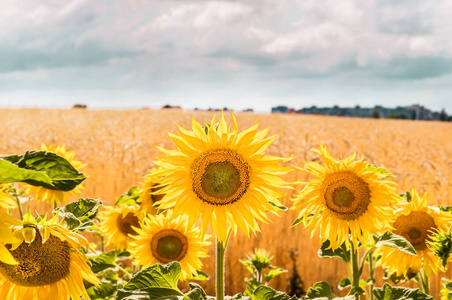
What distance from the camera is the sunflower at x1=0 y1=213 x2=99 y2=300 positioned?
1.21 metres

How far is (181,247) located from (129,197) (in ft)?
1.74

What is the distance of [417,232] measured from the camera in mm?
2180

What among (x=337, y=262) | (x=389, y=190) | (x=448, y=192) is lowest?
(x=337, y=262)

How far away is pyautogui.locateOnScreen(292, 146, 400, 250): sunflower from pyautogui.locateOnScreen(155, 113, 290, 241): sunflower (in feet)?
1.40

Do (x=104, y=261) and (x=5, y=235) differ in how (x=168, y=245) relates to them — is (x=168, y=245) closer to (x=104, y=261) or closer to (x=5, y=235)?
(x=104, y=261)

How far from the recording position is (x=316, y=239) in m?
4.45

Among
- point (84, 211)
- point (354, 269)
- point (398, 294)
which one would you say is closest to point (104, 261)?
point (84, 211)

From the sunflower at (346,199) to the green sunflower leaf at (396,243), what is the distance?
7 centimetres

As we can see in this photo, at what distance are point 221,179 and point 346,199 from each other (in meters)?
0.65

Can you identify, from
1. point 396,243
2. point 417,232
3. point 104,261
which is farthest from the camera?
point 104,261

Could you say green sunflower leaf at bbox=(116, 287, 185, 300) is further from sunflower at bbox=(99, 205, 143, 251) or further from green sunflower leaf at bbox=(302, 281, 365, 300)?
sunflower at bbox=(99, 205, 143, 251)

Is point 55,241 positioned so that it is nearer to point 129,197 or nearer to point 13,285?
point 13,285

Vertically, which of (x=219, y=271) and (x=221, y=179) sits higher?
(x=221, y=179)

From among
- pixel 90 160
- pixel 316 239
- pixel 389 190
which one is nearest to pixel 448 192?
pixel 316 239
